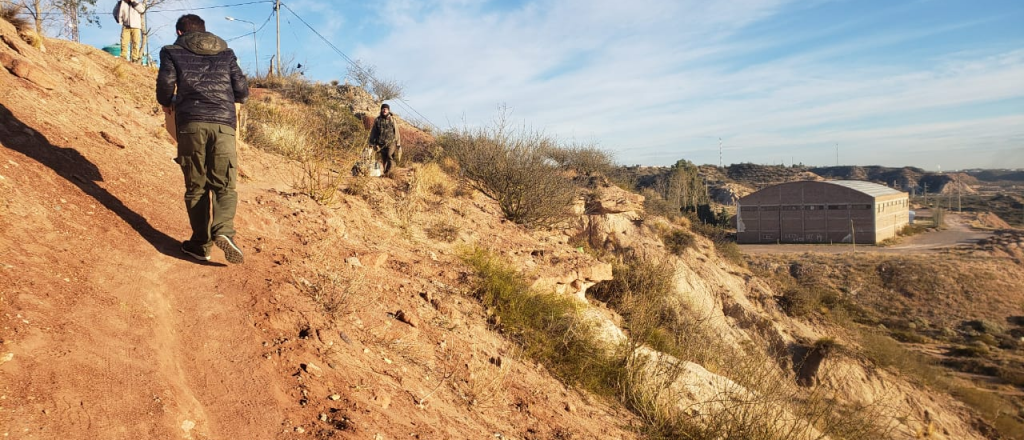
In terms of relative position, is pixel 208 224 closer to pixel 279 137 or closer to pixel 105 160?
pixel 105 160

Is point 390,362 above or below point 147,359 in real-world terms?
below

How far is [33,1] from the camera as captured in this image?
10.9 metres

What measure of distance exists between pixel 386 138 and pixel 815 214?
136ft

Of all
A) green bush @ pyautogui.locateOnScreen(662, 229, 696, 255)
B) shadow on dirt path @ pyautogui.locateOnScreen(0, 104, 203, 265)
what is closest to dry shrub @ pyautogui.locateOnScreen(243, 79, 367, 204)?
shadow on dirt path @ pyautogui.locateOnScreen(0, 104, 203, 265)

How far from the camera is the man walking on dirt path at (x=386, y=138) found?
30.0 feet

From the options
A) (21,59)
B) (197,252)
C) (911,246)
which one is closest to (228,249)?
(197,252)

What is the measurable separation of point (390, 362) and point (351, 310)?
56 cm

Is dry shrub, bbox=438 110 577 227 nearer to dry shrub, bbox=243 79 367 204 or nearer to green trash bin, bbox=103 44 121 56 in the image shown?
dry shrub, bbox=243 79 367 204

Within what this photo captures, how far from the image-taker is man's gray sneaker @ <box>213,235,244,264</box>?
3804mm

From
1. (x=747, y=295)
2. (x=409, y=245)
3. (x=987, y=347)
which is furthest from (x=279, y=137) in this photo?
(x=987, y=347)

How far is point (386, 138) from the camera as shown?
360 inches

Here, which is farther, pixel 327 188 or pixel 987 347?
pixel 987 347

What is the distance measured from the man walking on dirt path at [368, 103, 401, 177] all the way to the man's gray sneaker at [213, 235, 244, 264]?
5.25 metres

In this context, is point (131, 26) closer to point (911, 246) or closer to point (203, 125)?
point (203, 125)
